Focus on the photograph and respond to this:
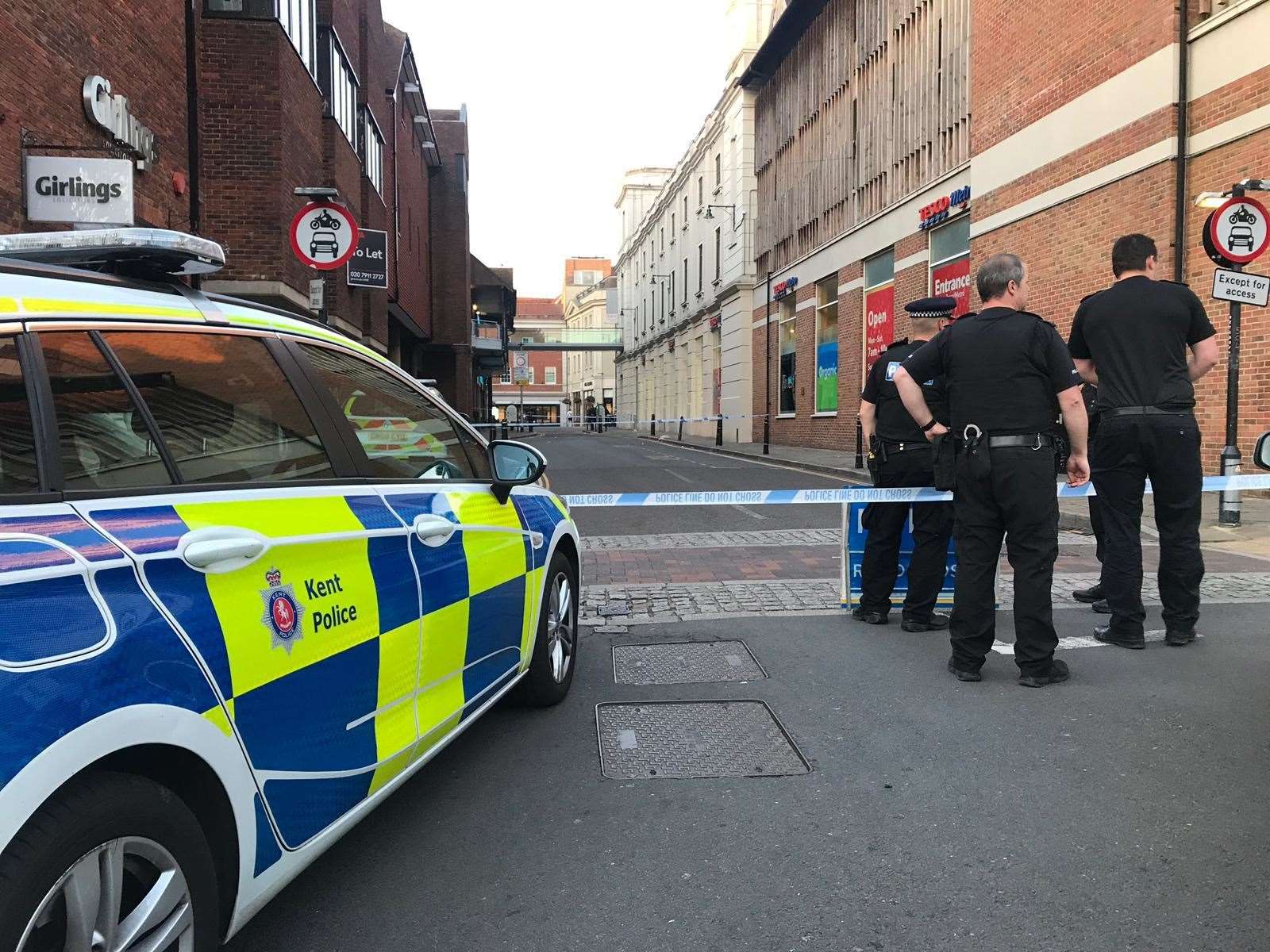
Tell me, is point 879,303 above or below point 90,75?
below

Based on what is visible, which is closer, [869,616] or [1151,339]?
[1151,339]

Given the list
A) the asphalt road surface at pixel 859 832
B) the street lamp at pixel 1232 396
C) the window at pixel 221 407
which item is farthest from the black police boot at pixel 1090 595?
the window at pixel 221 407

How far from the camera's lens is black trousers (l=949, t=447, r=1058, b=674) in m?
4.48

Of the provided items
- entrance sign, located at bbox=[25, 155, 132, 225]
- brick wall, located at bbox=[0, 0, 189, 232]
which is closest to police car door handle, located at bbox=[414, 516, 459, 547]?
brick wall, located at bbox=[0, 0, 189, 232]

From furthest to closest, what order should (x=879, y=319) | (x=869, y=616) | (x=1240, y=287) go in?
(x=879, y=319), (x=1240, y=287), (x=869, y=616)

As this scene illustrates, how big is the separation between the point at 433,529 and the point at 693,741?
155 cm

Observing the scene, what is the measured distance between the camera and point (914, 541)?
5.67 meters

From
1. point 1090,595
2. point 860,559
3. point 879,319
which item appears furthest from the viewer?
point 879,319

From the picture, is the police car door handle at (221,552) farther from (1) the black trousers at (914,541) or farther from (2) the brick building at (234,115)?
(2) the brick building at (234,115)

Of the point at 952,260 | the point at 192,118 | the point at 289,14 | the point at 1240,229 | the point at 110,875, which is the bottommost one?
the point at 110,875

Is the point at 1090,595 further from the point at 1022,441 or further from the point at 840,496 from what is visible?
the point at 1022,441

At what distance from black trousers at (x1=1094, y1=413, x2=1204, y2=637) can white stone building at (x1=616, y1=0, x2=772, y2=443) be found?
29.2 m

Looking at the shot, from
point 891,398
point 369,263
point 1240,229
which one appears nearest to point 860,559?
point 891,398

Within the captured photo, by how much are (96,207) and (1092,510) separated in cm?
902
